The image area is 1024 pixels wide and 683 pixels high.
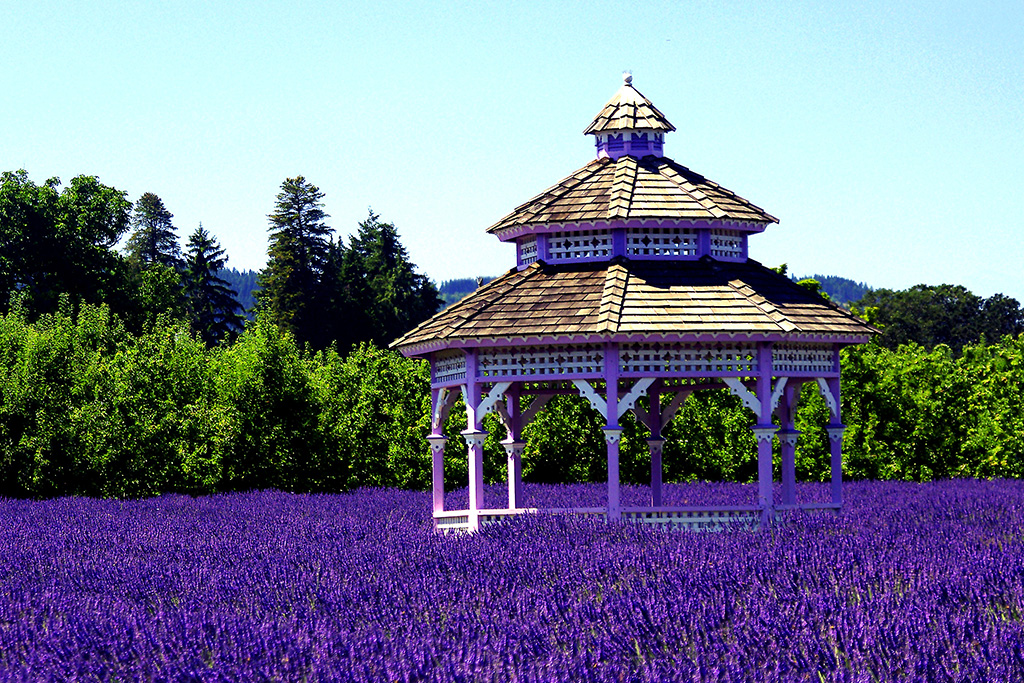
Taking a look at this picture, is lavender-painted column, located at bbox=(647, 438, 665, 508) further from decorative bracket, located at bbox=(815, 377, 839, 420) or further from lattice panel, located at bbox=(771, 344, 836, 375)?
lattice panel, located at bbox=(771, 344, 836, 375)

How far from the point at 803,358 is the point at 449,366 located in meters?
4.17

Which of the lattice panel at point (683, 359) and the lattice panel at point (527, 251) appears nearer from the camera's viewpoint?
the lattice panel at point (683, 359)

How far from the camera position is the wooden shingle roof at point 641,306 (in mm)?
14117

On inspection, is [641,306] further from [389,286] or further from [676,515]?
[389,286]

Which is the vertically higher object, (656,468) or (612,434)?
(612,434)

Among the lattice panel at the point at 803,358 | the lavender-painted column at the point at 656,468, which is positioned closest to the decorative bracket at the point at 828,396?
the lattice panel at the point at 803,358

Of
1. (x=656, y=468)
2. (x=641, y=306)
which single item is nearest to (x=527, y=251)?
(x=641, y=306)

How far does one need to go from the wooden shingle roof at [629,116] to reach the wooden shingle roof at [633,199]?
1.63ft

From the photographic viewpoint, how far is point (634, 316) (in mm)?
14211

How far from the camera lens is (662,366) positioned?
47.4 ft

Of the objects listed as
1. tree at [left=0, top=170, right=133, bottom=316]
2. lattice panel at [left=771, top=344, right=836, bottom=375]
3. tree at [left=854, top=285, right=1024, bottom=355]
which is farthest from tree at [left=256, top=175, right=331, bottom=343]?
lattice panel at [left=771, top=344, right=836, bottom=375]

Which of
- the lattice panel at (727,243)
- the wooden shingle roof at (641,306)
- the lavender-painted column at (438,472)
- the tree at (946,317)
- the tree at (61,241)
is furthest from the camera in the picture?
the tree at (946,317)

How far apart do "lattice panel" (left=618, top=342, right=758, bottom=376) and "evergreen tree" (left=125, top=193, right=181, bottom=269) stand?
205 feet

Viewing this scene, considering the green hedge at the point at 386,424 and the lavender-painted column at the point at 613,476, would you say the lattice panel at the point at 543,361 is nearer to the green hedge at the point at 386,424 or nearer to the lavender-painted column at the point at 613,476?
the lavender-painted column at the point at 613,476
